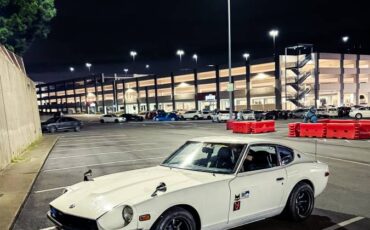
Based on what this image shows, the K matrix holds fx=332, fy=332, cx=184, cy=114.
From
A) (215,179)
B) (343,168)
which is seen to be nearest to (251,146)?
(215,179)

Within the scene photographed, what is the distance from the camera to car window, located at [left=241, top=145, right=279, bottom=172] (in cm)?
530

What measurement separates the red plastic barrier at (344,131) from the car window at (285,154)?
14979 millimetres

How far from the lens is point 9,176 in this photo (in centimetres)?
1036

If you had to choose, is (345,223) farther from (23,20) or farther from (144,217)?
(23,20)

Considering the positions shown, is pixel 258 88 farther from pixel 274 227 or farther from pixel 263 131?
Result: pixel 274 227

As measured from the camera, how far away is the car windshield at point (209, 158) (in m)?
5.21

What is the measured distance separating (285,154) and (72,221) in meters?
3.74

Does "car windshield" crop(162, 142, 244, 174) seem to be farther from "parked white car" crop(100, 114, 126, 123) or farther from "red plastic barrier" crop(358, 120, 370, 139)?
"parked white car" crop(100, 114, 126, 123)

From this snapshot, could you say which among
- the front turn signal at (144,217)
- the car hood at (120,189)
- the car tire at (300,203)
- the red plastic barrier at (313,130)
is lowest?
the red plastic barrier at (313,130)

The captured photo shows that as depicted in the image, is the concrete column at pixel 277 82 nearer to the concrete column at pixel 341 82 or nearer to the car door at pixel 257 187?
the concrete column at pixel 341 82

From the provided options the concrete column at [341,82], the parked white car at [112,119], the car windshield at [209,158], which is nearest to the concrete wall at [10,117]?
the car windshield at [209,158]

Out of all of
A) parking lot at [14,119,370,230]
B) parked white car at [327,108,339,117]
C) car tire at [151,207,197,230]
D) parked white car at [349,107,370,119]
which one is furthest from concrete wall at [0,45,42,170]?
parked white car at [327,108,339,117]

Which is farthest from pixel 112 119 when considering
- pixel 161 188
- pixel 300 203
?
pixel 161 188

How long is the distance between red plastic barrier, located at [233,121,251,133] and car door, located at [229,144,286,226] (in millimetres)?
19222
